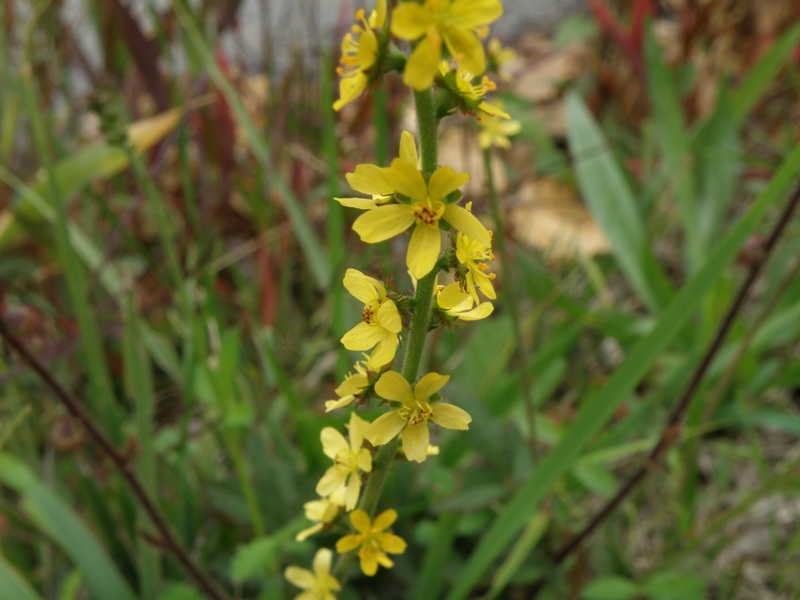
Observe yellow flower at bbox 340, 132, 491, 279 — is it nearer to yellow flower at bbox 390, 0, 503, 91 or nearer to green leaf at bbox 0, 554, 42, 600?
yellow flower at bbox 390, 0, 503, 91

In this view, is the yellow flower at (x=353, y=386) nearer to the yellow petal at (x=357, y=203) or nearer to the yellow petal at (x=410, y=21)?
the yellow petal at (x=357, y=203)

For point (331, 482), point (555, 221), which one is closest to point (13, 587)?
point (331, 482)

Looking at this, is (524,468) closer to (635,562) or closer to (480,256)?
(635,562)

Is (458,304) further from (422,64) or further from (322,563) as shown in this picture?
(322,563)

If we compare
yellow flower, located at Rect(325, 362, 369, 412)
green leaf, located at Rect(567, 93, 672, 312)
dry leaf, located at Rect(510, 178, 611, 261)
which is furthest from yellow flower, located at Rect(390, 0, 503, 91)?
dry leaf, located at Rect(510, 178, 611, 261)

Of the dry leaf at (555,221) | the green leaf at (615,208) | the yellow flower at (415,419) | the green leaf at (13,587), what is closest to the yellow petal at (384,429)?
the yellow flower at (415,419)
